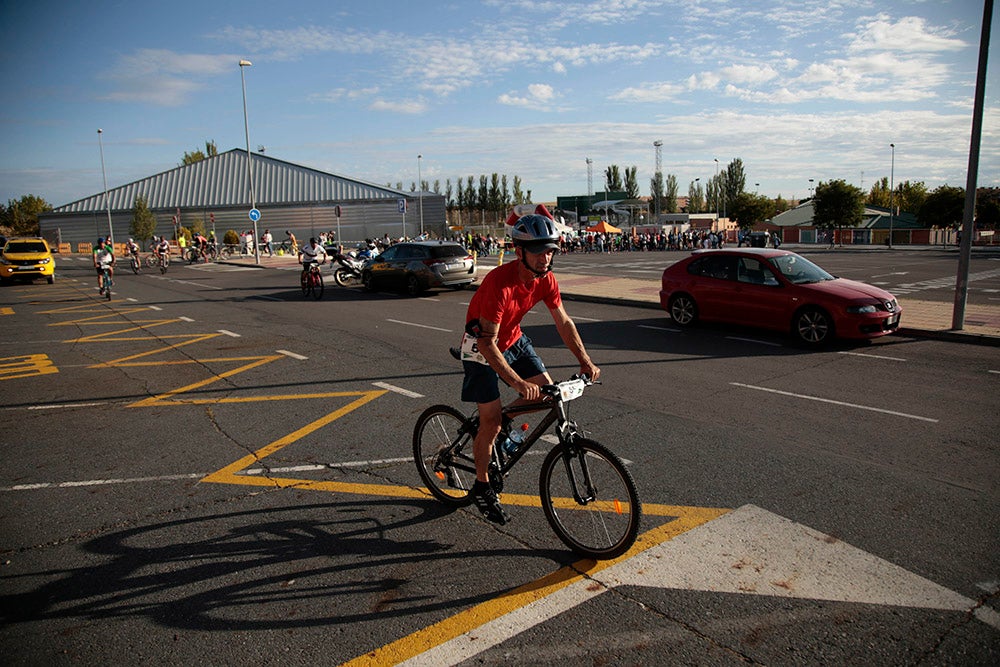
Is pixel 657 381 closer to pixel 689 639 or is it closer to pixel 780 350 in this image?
pixel 780 350

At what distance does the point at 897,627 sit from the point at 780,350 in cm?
778

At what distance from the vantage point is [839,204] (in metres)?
60.6

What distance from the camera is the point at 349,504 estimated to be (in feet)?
15.5

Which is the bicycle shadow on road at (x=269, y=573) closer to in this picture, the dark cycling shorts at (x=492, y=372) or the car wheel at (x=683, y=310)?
the dark cycling shorts at (x=492, y=372)

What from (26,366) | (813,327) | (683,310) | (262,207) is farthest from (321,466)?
(262,207)

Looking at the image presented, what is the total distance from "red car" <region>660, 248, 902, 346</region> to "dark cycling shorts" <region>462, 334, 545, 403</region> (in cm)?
807

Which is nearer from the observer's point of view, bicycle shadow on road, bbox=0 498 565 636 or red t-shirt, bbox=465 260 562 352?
bicycle shadow on road, bbox=0 498 565 636

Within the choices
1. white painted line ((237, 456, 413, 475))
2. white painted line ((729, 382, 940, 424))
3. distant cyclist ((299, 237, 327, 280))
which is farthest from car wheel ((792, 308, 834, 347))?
distant cyclist ((299, 237, 327, 280))

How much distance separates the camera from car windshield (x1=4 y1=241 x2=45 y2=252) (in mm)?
27797

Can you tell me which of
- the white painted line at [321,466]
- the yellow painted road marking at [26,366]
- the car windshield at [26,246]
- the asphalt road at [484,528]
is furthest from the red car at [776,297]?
the car windshield at [26,246]

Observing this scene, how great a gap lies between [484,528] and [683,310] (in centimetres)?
948

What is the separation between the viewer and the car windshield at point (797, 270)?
1136 cm

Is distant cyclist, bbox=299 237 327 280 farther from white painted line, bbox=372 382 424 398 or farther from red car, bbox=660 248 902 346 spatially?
white painted line, bbox=372 382 424 398

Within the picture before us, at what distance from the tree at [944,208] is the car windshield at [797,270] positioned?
197 feet
